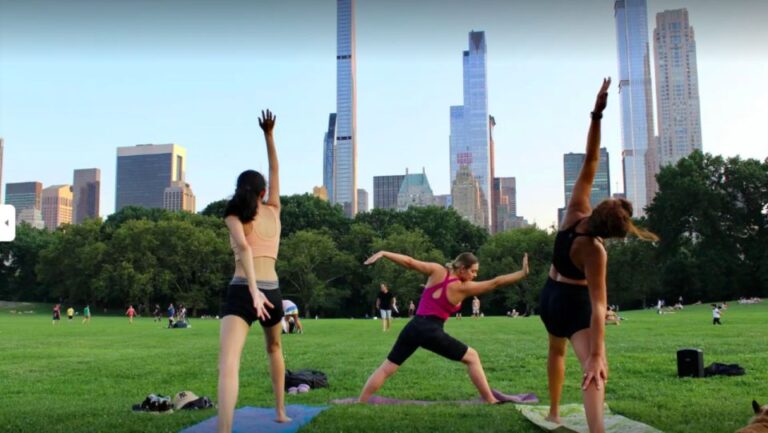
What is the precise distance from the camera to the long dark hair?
6266 millimetres

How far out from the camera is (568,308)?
5.90 metres

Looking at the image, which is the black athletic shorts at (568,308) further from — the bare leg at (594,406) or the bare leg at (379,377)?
the bare leg at (379,377)

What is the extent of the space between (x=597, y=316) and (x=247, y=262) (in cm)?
325

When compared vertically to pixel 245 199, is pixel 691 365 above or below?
below

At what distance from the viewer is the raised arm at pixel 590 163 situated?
588 cm

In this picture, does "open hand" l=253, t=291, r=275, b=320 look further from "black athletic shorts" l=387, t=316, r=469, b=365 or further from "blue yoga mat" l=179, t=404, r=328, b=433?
"black athletic shorts" l=387, t=316, r=469, b=365

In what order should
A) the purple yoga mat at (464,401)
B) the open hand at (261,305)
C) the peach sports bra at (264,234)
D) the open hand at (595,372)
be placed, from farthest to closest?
the purple yoga mat at (464,401) → the peach sports bra at (264,234) → the open hand at (261,305) → the open hand at (595,372)

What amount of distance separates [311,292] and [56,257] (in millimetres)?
35081

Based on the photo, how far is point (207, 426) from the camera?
6.86 metres

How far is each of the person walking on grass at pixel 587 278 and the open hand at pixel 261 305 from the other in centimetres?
274

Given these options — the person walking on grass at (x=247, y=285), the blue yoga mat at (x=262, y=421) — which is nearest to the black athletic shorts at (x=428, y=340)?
the blue yoga mat at (x=262, y=421)

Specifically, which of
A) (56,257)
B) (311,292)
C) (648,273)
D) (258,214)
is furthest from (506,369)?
(56,257)

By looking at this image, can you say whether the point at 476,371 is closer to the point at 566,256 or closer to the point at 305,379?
the point at 566,256

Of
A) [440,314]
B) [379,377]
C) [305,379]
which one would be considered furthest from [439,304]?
[305,379]
